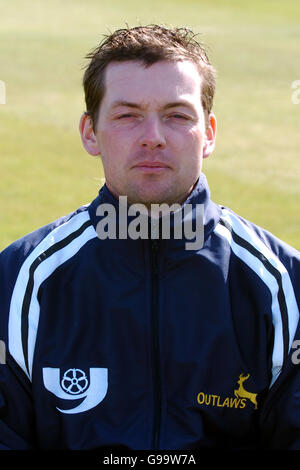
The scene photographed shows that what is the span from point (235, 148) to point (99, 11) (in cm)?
1378

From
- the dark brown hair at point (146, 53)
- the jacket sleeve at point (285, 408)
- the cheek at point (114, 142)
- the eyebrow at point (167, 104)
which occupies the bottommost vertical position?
the jacket sleeve at point (285, 408)

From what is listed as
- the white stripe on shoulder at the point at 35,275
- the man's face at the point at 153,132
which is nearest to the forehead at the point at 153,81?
the man's face at the point at 153,132

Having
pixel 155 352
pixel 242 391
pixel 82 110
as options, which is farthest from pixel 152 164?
pixel 82 110

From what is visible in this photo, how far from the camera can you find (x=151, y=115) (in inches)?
111

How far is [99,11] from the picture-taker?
901 inches

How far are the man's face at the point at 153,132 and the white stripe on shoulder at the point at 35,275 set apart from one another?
0.66ft

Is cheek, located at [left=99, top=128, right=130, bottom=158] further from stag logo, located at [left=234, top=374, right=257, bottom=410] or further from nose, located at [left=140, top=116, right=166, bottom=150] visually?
stag logo, located at [left=234, top=374, right=257, bottom=410]

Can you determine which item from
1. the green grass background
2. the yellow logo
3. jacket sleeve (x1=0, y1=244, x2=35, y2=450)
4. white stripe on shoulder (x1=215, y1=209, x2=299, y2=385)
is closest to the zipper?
the yellow logo

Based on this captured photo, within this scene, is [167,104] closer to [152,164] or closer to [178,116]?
[178,116]

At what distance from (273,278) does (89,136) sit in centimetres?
85

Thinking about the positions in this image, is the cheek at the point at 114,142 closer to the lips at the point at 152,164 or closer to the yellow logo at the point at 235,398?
the lips at the point at 152,164

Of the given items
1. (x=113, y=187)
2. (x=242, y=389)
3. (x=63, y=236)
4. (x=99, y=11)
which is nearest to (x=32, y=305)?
(x=63, y=236)

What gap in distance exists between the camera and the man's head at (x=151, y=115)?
2.80 meters

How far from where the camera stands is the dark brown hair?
2873mm
